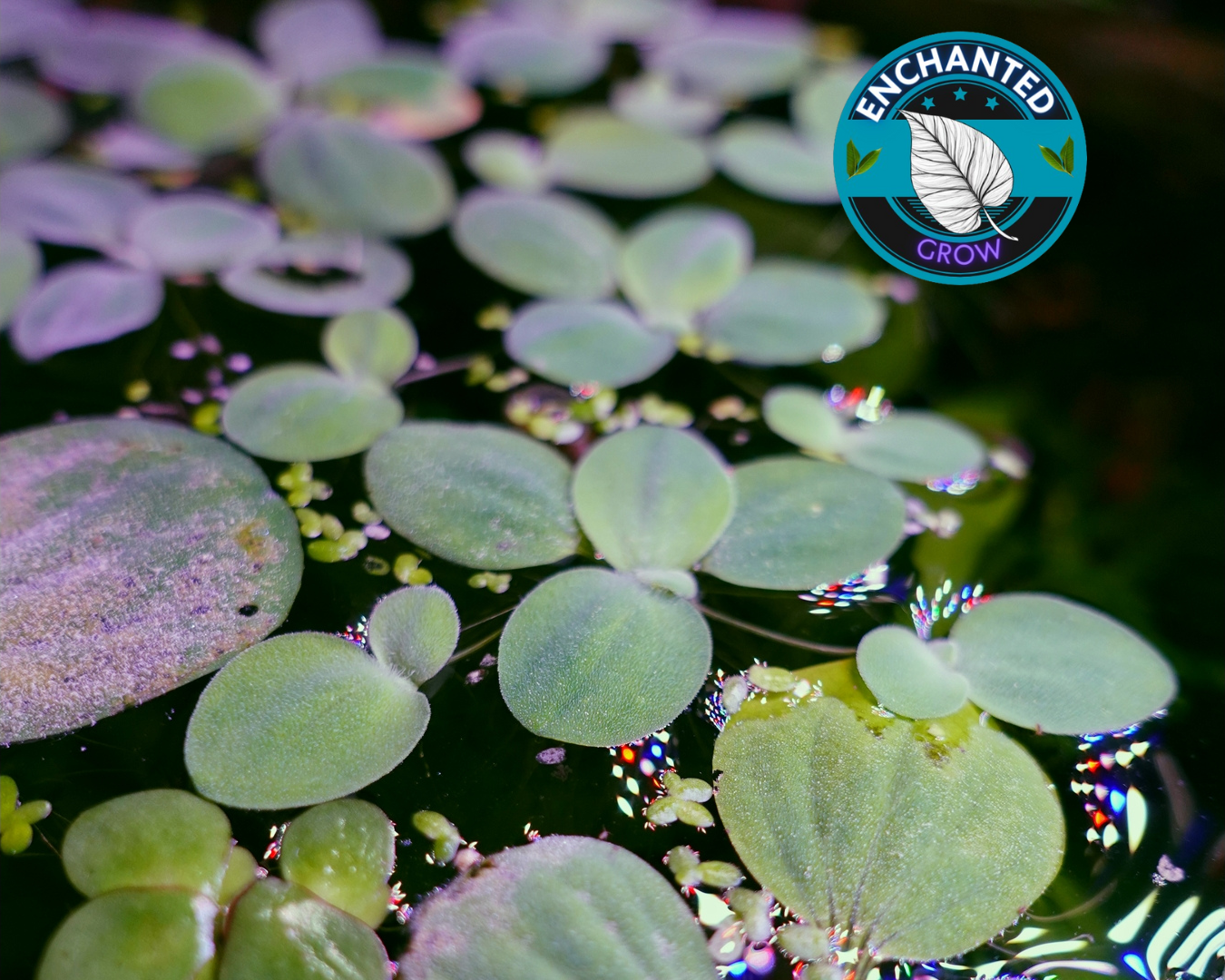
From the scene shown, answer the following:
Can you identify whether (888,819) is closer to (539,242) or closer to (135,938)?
(135,938)

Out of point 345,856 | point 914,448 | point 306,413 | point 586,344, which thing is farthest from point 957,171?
point 345,856

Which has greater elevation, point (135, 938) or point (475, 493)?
point (475, 493)

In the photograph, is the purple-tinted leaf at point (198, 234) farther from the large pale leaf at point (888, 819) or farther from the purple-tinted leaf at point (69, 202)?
the large pale leaf at point (888, 819)

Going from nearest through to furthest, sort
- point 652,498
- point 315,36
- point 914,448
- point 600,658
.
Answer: point 600,658
point 652,498
point 914,448
point 315,36

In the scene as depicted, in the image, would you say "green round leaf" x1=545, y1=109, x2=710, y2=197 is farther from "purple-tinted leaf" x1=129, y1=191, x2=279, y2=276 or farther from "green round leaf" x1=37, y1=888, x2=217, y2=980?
"green round leaf" x1=37, y1=888, x2=217, y2=980

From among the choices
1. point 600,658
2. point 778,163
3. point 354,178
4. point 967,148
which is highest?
point 967,148

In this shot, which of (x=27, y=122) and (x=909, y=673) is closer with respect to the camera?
(x=909, y=673)

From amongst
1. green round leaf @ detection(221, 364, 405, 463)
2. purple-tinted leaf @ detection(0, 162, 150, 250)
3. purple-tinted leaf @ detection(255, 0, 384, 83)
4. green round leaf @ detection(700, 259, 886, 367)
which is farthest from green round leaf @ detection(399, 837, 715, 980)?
purple-tinted leaf @ detection(255, 0, 384, 83)
